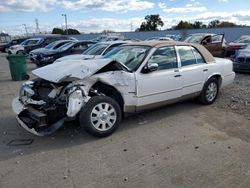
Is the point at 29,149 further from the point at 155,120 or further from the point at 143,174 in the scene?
the point at 155,120

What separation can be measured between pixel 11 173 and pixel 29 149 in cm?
76

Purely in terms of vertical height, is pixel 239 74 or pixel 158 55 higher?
pixel 158 55

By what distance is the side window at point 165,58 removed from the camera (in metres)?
5.58

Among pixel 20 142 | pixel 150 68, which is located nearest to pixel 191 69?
pixel 150 68

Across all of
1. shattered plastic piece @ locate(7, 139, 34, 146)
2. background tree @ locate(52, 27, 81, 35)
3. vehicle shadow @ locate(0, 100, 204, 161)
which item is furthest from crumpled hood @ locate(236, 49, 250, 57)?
background tree @ locate(52, 27, 81, 35)

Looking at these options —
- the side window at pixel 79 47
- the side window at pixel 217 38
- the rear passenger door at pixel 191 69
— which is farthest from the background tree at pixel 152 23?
the rear passenger door at pixel 191 69

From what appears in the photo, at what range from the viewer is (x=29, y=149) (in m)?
4.48

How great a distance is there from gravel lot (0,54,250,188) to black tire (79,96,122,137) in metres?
0.15

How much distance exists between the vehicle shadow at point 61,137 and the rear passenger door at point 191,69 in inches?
23.9

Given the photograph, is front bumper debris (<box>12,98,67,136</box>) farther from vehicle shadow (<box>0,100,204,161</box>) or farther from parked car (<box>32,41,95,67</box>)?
parked car (<box>32,41,95,67</box>)

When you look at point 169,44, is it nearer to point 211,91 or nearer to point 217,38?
point 211,91

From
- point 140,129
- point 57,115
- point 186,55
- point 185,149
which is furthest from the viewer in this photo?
point 186,55

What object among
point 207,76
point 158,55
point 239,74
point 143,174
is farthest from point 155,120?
point 239,74

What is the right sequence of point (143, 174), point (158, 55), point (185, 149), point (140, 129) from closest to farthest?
point (143, 174), point (185, 149), point (140, 129), point (158, 55)
